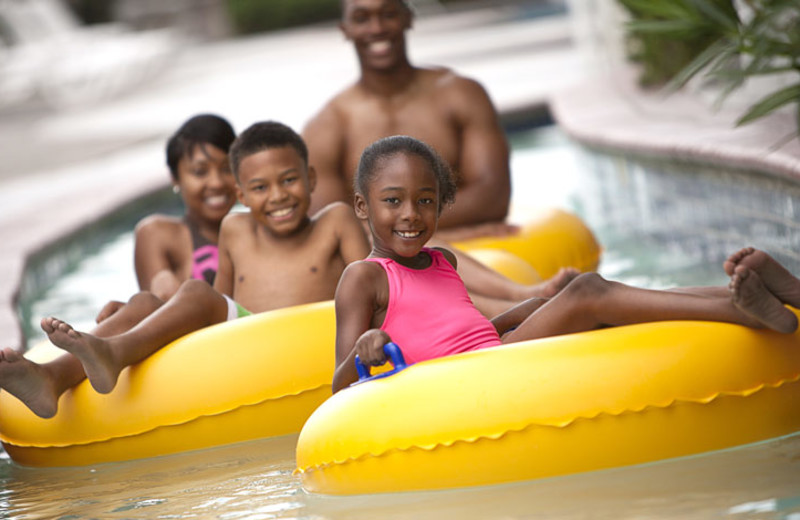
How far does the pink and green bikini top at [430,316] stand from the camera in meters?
3.33

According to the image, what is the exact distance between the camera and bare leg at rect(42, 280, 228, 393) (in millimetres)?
3598

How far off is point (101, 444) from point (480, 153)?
2.34 meters

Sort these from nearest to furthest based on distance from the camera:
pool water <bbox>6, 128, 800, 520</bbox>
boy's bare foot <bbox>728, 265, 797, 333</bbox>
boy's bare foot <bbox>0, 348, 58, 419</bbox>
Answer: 1. pool water <bbox>6, 128, 800, 520</bbox>
2. boy's bare foot <bbox>728, 265, 797, 333</bbox>
3. boy's bare foot <bbox>0, 348, 58, 419</bbox>

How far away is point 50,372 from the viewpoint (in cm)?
389

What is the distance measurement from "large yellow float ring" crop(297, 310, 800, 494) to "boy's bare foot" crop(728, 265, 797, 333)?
0.22ft

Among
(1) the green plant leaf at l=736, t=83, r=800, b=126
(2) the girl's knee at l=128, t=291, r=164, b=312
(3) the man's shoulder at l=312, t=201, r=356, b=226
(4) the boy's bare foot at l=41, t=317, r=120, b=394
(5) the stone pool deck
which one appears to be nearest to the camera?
(4) the boy's bare foot at l=41, t=317, r=120, b=394

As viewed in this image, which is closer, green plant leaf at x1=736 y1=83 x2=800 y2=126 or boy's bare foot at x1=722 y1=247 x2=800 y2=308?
boy's bare foot at x1=722 y1=247 x2=800 y2=308

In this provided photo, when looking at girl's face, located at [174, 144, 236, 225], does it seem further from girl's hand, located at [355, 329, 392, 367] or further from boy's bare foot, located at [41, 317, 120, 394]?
girl's hand, located at [355, 329, 392, 367]

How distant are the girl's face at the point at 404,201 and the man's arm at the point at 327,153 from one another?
2138mm

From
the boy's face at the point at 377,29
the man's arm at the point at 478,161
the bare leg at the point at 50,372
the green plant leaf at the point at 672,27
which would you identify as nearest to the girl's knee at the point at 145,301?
the bare leg at the point at 50,372

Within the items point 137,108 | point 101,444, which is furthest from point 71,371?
point 137,108

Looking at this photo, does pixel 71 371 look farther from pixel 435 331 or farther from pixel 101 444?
pixel 435 331

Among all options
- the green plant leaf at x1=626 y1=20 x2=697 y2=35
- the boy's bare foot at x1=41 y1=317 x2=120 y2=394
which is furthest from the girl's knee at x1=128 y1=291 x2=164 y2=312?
the green plant leaf at x1=626 y1=20 x2=697 y2=35

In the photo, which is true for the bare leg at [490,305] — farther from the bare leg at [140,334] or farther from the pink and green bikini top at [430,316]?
the bare leg at [140,334]
